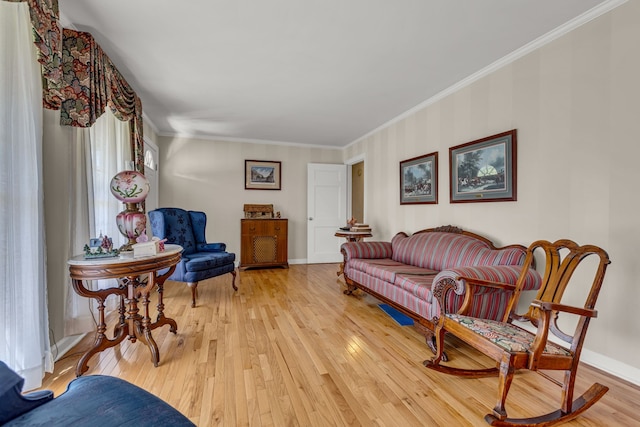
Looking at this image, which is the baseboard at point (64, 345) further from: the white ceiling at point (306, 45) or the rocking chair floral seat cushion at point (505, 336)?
the rocking chair floral seat cushion at point (505, 336)

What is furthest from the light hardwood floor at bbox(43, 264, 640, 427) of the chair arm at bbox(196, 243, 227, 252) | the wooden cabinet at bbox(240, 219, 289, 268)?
the wooden cabinet at bbox(240, 219, 289, 268)

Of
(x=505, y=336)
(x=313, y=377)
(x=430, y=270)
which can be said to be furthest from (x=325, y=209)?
(x=505, y=336)

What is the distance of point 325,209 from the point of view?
5.81m

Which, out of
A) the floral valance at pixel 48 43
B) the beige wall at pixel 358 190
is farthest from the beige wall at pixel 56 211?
the beige wall at pixel 358 190

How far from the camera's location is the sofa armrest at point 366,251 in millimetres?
3633

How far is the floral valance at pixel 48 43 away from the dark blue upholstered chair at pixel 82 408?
66.9 inches

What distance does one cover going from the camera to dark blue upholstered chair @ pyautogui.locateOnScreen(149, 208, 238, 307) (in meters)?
3.11

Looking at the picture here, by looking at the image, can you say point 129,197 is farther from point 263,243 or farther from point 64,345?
point 263,243

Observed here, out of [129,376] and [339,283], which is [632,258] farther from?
[129,376]

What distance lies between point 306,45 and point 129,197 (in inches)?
73.5

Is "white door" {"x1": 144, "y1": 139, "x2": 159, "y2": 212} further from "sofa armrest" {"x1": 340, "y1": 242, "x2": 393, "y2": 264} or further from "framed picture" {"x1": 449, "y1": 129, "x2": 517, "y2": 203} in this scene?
"framed picture" {"x1": 449, "y1": 129, "x2": 517, "y2": 203}

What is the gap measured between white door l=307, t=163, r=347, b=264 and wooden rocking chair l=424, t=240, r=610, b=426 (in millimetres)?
4010

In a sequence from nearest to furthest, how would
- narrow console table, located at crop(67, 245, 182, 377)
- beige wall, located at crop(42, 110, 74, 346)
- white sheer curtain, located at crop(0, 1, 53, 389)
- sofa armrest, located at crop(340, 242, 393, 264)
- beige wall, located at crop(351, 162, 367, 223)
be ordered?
white sheer curtain, located at crop(0, 1, 53, 389)
narrow console table, located at crop(67, 245, 182, 377)
beige wall, located at crop(42, 110, 74, 346)
sofa armrest, located at crop(340, 242, 393, 264)
beige wall, located at crop(351, 162, 367, 223)

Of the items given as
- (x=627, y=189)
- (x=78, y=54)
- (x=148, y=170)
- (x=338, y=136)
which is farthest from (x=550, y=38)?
(x=148, y=170)
